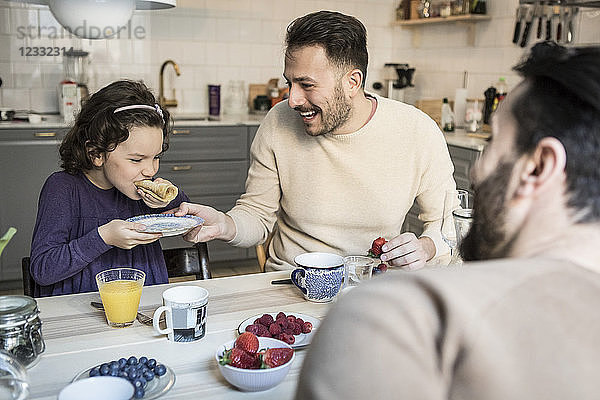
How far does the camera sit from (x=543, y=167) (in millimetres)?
671

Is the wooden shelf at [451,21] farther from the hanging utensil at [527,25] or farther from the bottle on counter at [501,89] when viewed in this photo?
the bottle on counter at [501,89]

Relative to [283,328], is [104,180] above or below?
above

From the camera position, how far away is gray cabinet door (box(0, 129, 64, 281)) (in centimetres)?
370

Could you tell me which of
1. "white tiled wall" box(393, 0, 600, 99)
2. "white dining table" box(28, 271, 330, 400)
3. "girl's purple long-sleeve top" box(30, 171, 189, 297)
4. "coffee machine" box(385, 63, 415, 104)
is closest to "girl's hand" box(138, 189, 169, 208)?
"girl's purple long-sleeve top" box(30, 171, 189, 297)

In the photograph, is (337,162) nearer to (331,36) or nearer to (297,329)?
(331,36)

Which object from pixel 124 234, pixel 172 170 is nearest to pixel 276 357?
pixel 124 234

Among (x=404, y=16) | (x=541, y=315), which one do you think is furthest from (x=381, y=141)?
(x=404, y=16)

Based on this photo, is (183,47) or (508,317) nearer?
(508,317)

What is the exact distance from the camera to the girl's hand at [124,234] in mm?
1580

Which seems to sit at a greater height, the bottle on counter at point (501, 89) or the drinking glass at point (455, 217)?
the bottle on counter at point (501, 89)

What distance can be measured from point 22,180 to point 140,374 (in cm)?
301

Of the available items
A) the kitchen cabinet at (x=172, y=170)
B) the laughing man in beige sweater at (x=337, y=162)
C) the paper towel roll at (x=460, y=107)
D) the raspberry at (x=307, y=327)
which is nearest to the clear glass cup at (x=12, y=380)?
the raspberry at (x=307, y=327)

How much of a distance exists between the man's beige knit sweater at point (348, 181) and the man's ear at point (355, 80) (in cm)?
12

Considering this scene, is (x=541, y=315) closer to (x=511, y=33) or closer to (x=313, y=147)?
(x=313, y=147)
